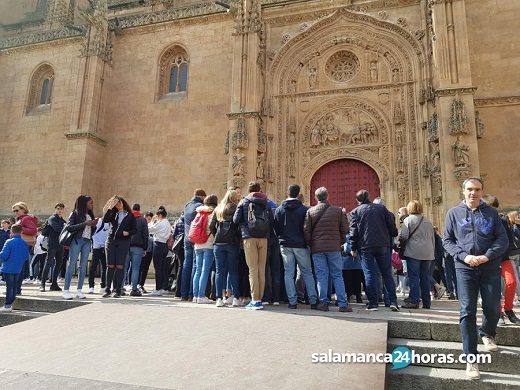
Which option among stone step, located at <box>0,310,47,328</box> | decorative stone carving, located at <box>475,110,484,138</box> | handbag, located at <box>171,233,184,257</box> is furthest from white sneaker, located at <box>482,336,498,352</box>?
decorative stone carving, located at <box>475,110,484,138</box>

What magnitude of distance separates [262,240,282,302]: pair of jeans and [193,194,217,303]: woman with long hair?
3.48 ft

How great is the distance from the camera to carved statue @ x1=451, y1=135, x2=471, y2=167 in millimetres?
12195

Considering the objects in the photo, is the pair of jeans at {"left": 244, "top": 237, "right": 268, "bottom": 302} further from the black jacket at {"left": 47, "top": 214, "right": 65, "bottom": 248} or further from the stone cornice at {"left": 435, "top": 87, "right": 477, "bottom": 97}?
the stone cornice at {"left": 435, "top": 87, "right": 477, "bottom": 97}

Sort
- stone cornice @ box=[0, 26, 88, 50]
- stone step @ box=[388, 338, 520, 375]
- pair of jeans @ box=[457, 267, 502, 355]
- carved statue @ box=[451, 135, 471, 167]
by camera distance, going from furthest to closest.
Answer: stone cornice @ box=[0, 26, 88, 50] → carved statue @ box=[451, 135, 471, 167] → stone step @ box=[388, 338, 520, 375] → pair of jeans @ box=[457, 267, 502, 355]

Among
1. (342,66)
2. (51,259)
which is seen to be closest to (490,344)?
(51,259)

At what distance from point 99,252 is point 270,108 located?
969cm

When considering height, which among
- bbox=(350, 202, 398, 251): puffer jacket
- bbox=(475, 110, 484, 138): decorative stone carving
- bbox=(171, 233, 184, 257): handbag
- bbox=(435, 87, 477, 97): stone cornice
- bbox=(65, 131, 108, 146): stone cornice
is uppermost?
bbox=(435, 87, 477, 97): stone cornice

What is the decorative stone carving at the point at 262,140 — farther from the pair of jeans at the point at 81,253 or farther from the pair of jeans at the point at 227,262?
the pair of jeans at the point at 227,262

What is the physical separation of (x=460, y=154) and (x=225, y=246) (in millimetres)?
9325

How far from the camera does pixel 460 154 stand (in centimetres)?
1227

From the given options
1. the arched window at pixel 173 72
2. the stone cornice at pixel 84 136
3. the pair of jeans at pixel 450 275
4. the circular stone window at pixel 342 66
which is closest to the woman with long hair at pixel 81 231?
the pair of jeans at pixel 450 275

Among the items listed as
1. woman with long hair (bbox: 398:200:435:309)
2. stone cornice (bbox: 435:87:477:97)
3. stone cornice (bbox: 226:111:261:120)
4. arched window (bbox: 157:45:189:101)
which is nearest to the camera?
woman with long hair (bbox: 398:200:435:309)

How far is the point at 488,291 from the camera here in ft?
13.2

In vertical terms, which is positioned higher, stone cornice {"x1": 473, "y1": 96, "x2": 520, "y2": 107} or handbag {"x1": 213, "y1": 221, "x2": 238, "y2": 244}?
stone cornice {"x1": 473, "y1": 96, "x2": 520, "y2": 107}
